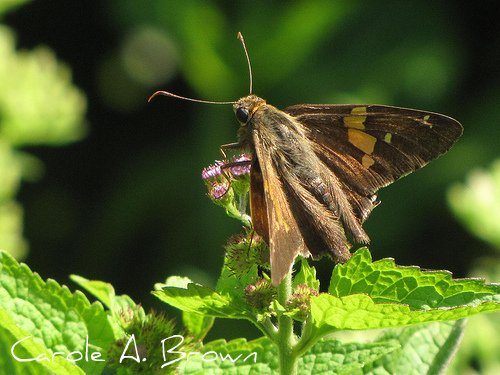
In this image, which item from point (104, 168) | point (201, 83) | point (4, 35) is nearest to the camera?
point (4, 35)

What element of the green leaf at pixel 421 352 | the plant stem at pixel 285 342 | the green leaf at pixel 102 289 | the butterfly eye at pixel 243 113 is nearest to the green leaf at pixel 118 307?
the green leaf at pixel 102 289

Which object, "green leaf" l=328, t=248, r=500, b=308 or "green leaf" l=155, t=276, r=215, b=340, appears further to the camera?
"green leaf" l=155, t=276, r=215, b=340

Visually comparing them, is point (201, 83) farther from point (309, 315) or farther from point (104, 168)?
point (309, 315)

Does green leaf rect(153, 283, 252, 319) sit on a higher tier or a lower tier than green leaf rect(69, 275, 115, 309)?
lower

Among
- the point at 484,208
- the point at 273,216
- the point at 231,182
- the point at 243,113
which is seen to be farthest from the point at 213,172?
the point at 484,208

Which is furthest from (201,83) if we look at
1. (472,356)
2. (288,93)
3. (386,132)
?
(386,132)

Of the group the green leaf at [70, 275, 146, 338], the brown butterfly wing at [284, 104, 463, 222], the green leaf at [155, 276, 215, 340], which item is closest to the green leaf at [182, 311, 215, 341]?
the green leaf at [155, 276, 215, 340]

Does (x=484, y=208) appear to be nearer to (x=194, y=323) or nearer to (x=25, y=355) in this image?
(x=194, y=323)

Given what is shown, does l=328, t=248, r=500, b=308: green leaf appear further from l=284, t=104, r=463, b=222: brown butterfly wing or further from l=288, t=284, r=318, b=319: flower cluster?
l=284, t=104, r=463, b=222: brown butterfly wing
